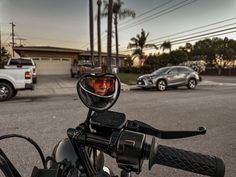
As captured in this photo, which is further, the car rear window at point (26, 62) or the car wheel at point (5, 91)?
the car rear window at point (26, 62)

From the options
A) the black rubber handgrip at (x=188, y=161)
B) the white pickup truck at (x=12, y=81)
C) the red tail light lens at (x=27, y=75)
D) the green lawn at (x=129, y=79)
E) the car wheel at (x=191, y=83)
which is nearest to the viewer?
the black rubber handgrip at (x=188, y=161)

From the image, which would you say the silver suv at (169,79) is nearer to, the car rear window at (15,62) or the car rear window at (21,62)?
the car rear window at (21,62)

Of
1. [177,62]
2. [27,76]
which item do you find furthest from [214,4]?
[27,76]

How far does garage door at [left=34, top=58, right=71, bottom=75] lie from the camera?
33.1m

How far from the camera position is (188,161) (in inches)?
32.1

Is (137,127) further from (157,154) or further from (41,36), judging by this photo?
(41,36)

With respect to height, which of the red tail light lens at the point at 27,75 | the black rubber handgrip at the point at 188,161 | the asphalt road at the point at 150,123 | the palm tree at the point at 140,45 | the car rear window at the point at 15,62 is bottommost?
the asphalt road at the point at 150,123

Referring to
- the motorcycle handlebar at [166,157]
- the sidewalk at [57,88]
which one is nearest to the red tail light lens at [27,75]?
the sidewalk at [57,88]

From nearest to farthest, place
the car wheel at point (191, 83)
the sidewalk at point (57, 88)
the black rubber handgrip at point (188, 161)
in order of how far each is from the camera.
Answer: the black rubber handgrip at point (188, 161) < the sidewalk at point (57, 88) < the car wheel at point (191, 83)

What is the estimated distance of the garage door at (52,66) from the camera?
33053mm

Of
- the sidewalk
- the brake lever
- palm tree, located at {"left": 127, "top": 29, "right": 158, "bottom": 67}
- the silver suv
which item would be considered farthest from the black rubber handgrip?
palm tree, located at {"left": 127, "top": 29, "right": 158, "bottom": 67}

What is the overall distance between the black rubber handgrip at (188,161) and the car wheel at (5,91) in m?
9.51

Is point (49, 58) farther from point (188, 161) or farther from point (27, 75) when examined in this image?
point (188, 161)

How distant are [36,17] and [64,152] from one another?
26.3m
